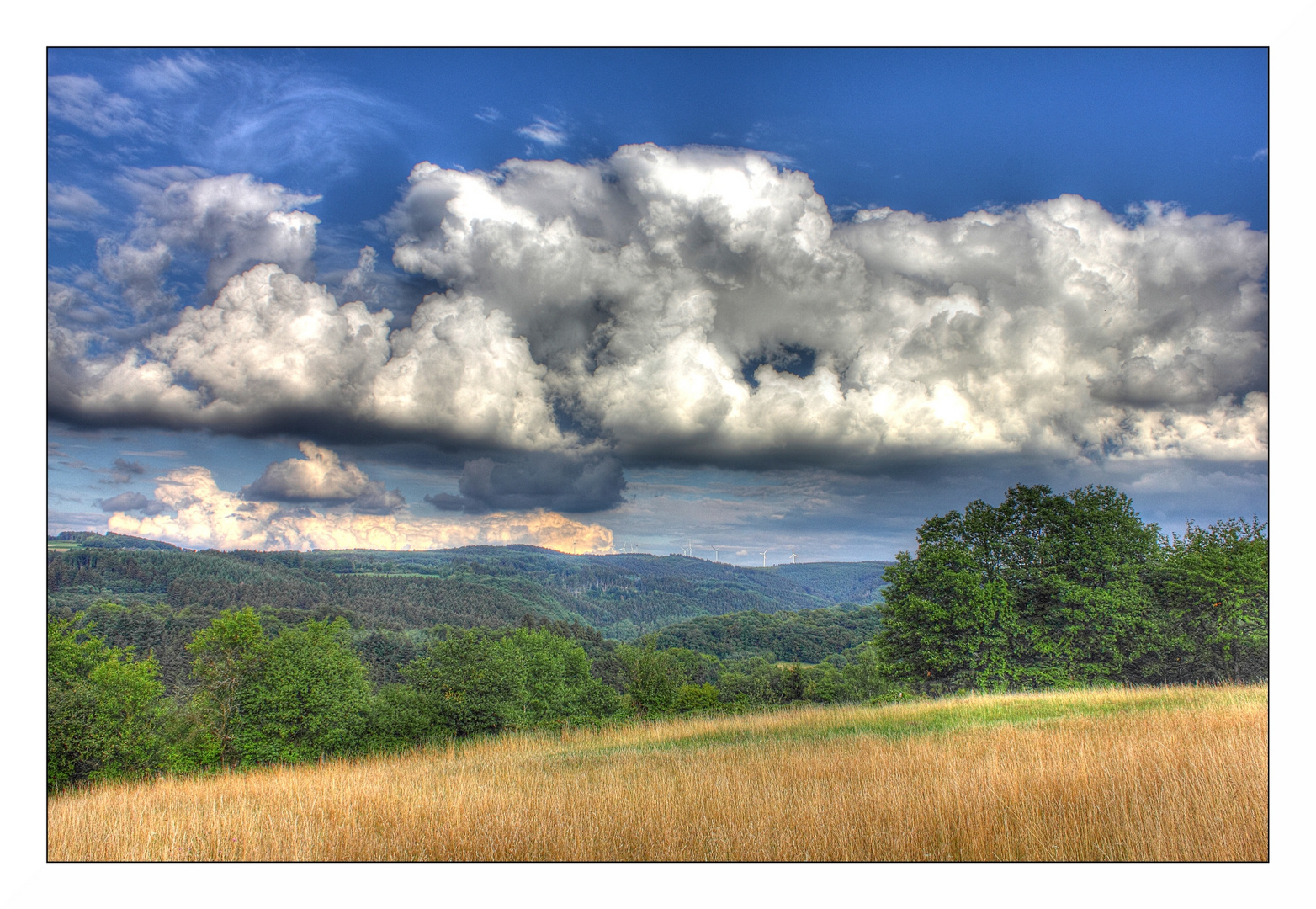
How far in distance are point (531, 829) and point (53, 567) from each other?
6531 millimetres

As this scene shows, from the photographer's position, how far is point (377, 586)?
121375 mm

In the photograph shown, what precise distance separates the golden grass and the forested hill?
3.64m

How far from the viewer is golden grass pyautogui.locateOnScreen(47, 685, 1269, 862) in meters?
5.63

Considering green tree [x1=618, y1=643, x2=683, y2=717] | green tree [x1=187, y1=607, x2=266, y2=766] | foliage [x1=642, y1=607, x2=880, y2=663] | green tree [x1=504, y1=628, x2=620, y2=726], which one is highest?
green tree [x1=187, y1=607, x2=266, y2=766]

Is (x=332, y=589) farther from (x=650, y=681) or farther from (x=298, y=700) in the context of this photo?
(x=298, y=700)

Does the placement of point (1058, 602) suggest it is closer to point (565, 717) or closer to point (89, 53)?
point (565, 717)

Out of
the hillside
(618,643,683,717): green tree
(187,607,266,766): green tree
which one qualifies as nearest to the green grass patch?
the hillside

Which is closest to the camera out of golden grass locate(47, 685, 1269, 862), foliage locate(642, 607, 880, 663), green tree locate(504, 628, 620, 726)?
golden grass locate(47, 685, 1269, 862)

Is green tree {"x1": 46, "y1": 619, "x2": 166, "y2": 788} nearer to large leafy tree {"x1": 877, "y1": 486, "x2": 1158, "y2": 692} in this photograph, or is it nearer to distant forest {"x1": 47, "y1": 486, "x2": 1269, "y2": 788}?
distant forest {"x1": 47, "y1": 486, "x2": 1269, "y2": 788}

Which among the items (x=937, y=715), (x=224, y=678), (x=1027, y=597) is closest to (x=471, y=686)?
(x=224, y=678)

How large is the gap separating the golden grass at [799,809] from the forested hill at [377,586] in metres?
3.64

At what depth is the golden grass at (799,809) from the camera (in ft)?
18.5

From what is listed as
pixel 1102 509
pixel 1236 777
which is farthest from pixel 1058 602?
pixel 1236 777
